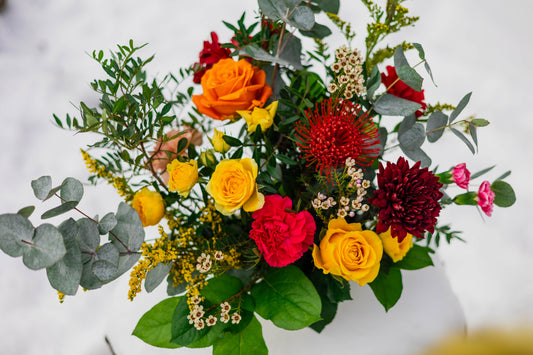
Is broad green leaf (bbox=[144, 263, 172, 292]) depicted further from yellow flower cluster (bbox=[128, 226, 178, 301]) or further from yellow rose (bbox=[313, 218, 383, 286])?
yellow rose (bbox=[313, 218, 383, 286])

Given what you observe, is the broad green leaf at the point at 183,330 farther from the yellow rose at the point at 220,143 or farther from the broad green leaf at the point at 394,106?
the broad green leaf at the point at 394,106

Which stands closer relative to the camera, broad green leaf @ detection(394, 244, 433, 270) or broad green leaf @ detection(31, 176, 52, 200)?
broad green leaf @ detection(31, 176, 52, 200)

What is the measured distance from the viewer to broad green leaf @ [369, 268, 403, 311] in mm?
458

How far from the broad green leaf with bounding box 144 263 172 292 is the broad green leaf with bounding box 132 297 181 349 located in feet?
0.19

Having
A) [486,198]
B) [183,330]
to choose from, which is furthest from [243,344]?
[486,198]

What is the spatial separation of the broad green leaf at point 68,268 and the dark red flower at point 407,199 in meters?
0.24

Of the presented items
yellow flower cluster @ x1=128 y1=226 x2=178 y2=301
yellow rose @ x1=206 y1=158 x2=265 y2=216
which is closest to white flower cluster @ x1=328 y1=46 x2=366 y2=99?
yellow rose @ x1=206 y1=158 x2=265 y2=216

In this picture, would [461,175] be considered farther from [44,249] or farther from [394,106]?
[44,249]

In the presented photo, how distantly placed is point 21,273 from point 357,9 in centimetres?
106

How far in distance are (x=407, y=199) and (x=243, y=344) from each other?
0.22 meters

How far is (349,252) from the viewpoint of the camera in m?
0.37

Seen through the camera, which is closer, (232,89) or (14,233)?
(14,233)

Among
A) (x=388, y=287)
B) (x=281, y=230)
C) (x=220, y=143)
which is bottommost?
(x=388, y=287)

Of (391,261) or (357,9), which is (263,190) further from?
(357,9)
